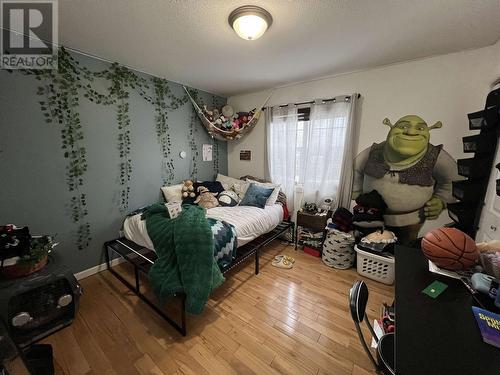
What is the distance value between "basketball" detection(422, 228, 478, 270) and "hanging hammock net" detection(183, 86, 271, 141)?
2.82 metres

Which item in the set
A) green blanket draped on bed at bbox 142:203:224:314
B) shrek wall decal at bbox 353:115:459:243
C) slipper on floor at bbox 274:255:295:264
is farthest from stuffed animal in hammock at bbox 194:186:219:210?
shrek wall decal at bbox 353:115:459:243

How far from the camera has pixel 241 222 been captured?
2322 millimetres

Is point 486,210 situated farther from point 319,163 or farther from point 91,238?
point 91,238

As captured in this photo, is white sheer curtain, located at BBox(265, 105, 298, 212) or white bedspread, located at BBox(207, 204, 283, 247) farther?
white sheer curtain, located at BBox(265, 105, 298, 212)

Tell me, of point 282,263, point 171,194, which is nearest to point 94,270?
point 171,194

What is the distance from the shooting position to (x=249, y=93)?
3.52 m

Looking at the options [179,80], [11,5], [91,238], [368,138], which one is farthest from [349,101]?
[91,238]

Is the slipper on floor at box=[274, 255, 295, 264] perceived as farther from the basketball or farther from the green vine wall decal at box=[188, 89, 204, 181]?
the green vine wall decal at box=[188, 89, 204, 181]

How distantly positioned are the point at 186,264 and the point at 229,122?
98.8 inches

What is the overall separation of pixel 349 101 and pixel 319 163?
87 centimetres

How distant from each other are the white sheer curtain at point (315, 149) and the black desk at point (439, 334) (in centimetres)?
190

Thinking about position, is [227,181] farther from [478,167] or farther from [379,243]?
[478,167]

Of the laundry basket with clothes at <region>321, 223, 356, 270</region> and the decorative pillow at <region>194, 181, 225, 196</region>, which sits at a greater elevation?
the decorative pillow at <region>194, 181, 225, 196</region>

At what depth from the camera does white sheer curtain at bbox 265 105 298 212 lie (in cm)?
308
